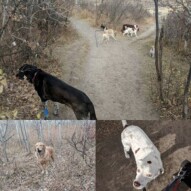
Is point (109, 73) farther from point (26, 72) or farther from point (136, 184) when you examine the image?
point (136, 184)

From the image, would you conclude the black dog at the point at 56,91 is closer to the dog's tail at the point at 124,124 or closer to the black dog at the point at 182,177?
the dog's tail at the point at 124,124

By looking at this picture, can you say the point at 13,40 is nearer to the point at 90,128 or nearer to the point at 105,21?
the point at 105,21

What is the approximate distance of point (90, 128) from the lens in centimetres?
355

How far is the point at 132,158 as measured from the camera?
3.52m

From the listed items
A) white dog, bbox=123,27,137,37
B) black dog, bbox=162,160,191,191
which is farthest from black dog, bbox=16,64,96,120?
black dog, bbox=162,160,191,191

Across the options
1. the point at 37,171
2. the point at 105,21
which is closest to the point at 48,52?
the point at 105,21

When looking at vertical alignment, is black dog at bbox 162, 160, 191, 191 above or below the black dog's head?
below

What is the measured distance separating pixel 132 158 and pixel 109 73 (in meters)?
0.95

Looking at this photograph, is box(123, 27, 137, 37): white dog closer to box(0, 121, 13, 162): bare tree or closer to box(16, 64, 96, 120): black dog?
box(16, 64, 96, 120): black dog

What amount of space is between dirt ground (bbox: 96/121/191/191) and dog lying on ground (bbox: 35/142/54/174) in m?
0.38

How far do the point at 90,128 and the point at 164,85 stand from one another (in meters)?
0.97

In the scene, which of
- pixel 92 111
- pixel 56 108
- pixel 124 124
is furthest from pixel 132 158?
pixel 56 108

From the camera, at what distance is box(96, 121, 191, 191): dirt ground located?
3.46 m

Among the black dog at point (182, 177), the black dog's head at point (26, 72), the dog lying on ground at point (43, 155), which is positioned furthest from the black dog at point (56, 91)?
the black dog at point (182, 177)
